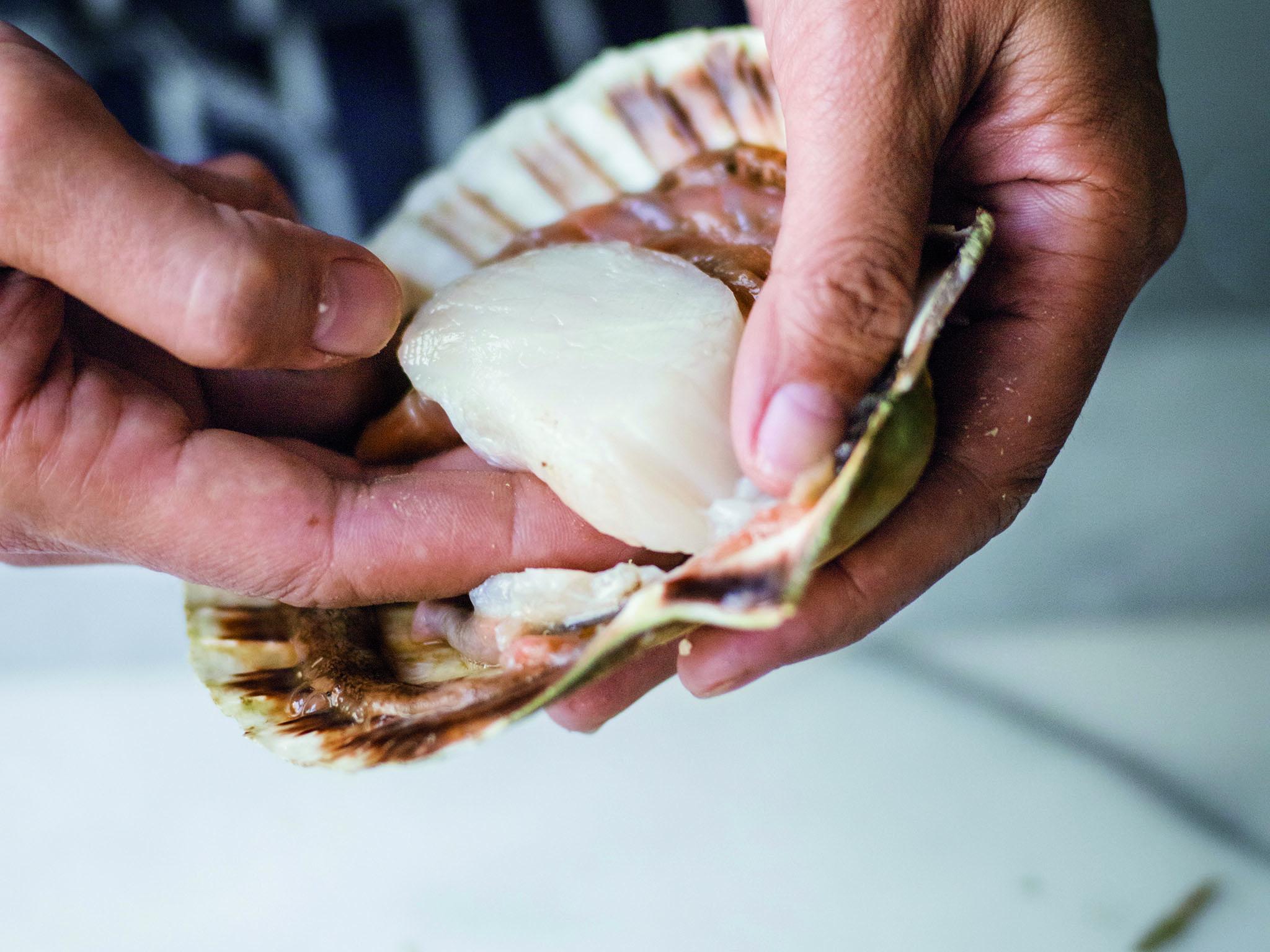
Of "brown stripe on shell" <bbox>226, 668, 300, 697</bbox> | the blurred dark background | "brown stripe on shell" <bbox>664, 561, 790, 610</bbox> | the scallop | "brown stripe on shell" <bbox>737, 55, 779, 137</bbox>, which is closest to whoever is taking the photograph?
"brown stripe on shell" <bbox>664, 561, 790, 610</bbox>

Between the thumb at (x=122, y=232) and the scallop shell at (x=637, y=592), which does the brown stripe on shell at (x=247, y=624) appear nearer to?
the scallop shell at (x=637, y=592)

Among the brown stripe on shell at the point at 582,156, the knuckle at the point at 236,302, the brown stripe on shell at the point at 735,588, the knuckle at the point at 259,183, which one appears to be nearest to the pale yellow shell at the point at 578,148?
the brown stripe on shell at the point at 582,156

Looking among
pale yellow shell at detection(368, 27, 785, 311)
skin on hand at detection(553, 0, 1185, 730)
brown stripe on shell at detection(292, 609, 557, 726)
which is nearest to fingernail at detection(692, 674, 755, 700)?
skin on hand at detection(553, 0, 1185, 730)

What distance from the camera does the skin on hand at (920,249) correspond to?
1.69ft

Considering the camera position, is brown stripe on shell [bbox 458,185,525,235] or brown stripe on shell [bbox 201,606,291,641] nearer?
brown stripe on shell [bbox 201,606,291,641]

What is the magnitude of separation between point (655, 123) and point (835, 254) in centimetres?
45

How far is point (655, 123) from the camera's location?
913mm

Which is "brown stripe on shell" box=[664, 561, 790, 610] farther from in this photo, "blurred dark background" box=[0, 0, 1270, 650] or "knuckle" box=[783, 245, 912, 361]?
"blurred dark background" box=[0, 0, 1270, 650]

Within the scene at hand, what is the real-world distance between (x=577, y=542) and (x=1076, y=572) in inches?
28.9

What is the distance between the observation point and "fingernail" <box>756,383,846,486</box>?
49 cm

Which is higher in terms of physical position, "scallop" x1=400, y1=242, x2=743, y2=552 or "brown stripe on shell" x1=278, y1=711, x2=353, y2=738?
"scallop" x1=400, y1=242, x2=743, y2=552

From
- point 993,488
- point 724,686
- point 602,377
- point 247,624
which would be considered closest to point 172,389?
point 247,624

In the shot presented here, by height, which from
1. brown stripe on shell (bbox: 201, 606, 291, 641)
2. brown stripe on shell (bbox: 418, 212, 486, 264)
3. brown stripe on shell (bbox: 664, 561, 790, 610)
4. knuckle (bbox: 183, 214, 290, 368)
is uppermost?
knuckle (bbox: 183, 214, 290, 368)

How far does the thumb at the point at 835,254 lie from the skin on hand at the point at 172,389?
16 cm
